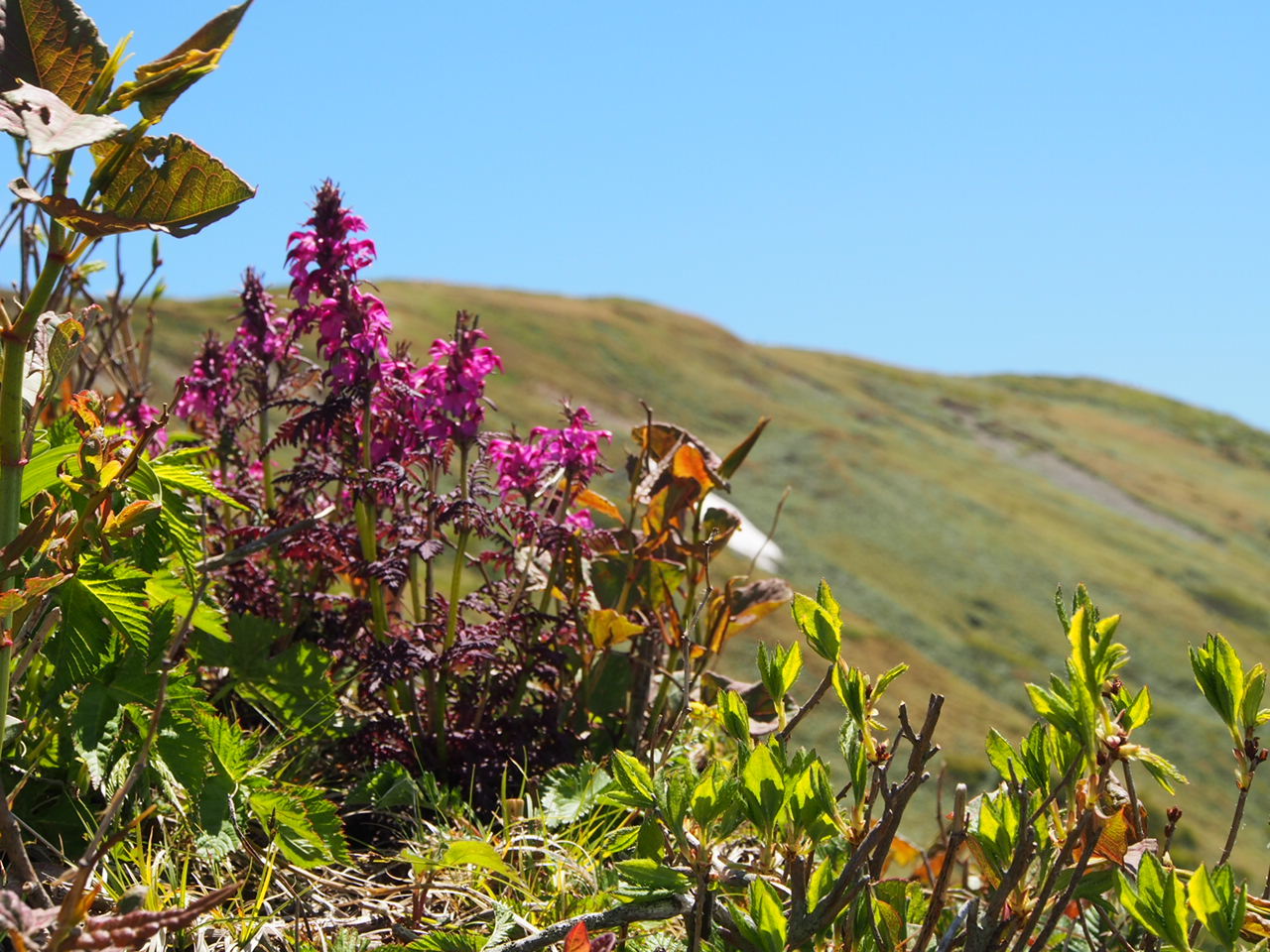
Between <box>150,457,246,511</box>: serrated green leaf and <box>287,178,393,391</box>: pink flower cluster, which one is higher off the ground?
<box>287,178,393,391</box>: pink flower cluster

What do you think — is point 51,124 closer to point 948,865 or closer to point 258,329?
point 948,865

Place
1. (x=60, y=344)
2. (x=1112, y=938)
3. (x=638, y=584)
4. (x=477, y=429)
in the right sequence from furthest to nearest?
(x=638, y=584)
(x=477, y=429)
(x=1112, y=938)
(x=60, y=344)

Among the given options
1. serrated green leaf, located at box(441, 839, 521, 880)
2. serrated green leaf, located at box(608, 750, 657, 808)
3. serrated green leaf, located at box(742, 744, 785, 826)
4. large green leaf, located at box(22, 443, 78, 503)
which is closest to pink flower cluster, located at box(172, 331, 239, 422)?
large green leaf, located at box(22, 443, 78, 503)

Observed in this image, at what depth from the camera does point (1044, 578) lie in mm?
25281

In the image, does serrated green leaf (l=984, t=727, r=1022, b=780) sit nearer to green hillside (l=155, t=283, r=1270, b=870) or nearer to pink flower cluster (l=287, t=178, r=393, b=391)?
pink flower cluster (l=287, t=178, r=393, b=391)

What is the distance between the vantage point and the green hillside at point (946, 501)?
20.1 metres

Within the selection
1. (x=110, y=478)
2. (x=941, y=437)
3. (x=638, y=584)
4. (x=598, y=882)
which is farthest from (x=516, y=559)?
(x=941, y=437)

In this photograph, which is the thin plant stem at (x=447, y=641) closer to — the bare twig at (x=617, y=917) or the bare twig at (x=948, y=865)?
the bare twig at (x=617, y=917)

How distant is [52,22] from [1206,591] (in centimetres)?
3119

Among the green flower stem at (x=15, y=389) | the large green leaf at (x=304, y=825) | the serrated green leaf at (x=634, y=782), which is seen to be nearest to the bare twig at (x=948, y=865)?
the serrated green leaf at (x=634, y=782)

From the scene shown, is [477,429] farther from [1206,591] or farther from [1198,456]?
[1198,456]

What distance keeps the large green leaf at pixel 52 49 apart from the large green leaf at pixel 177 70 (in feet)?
0.15

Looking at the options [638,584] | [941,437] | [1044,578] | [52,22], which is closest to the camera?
[52,22]

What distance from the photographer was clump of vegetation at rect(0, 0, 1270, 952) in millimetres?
1065
